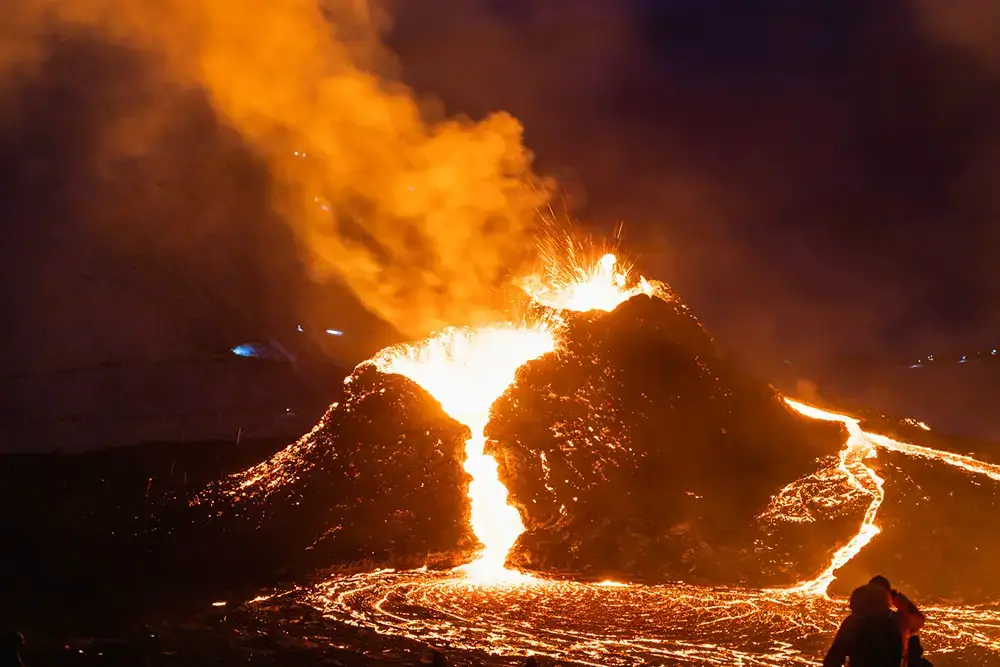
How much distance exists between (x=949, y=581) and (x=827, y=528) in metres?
3.90

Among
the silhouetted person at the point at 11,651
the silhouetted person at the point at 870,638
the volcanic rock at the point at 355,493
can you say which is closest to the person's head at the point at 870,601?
the silhouetted person at the point at 870,638

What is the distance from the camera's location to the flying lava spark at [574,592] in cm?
Result: 1811

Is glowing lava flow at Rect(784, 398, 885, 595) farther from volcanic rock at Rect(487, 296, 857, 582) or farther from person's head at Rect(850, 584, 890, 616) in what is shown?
person's head at Rect(850, 584, 890, 616)

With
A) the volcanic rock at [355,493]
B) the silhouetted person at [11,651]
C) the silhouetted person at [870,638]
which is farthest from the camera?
the volcanic rock at [355,493]

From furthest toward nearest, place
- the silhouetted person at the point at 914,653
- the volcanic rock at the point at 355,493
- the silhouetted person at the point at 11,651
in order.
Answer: the volcanic rock at the point at 355,493 → the silhouetted person at the point at 11,651 → the silhouetted person at the point at 914,653

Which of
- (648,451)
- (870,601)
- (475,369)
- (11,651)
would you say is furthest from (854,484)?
(11,651)

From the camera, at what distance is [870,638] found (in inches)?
285

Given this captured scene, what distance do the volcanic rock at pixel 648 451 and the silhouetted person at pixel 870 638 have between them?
64.0 ft

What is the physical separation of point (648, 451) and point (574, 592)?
909cm

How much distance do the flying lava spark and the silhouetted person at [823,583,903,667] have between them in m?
9.66

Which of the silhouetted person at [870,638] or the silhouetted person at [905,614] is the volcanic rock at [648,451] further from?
the silhouetted person at [870,638]

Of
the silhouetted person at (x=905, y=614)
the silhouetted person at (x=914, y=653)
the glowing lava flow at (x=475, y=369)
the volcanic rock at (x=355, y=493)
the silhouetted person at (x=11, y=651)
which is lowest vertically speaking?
the silhouetted person at (x=11, y=651)

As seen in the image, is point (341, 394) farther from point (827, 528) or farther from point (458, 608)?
point (827, 528)

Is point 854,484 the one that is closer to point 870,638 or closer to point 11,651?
point 870,638
